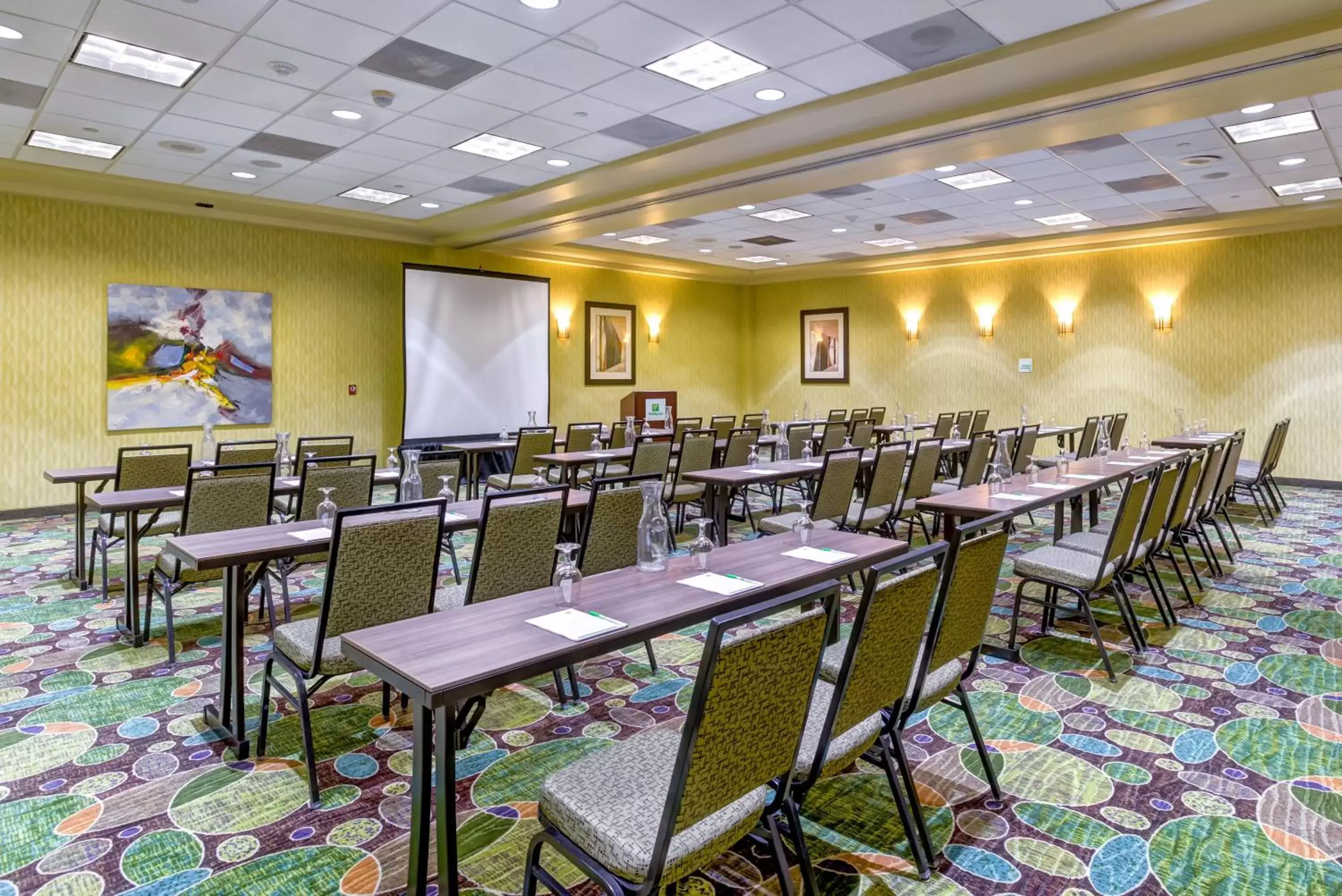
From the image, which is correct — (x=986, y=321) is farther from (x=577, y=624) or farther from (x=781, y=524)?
(x=577, y=624)

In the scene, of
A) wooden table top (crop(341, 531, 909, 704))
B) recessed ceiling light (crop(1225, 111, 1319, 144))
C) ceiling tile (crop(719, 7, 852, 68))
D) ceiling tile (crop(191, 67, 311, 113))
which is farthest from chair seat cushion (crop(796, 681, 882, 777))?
recessed ceiling light (crop(1225, 111, 1319, 144))

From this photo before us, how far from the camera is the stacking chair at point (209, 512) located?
3863 millimetres

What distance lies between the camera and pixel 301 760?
113 inches

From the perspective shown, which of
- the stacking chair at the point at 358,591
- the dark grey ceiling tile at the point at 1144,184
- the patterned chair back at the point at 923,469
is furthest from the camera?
the dark grey ceiling tile at the point at 1144,184

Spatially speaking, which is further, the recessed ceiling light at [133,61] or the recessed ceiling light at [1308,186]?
the recessed ceiling light at [1308,186]

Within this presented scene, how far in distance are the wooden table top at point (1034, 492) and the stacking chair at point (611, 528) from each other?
1683 mm

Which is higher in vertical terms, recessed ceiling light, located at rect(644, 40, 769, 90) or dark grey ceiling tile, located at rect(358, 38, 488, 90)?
recessed ceiling light, located at rect(644, 40, 769, 90)

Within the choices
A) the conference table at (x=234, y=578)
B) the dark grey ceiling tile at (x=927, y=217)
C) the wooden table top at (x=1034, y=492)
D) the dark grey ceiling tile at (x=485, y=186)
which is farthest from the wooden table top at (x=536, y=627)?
the dark grey ceiling tile at (x=927, y=217)

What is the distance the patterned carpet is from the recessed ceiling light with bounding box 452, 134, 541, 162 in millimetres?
4507

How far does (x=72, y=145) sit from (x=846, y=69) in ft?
21.5

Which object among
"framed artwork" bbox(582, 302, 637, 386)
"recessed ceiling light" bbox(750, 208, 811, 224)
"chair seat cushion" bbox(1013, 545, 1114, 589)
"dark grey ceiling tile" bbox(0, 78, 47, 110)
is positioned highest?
"recessed ceiling light" bbox(750, 208, 811, 224)

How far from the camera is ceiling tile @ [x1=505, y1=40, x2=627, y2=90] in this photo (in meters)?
4.92

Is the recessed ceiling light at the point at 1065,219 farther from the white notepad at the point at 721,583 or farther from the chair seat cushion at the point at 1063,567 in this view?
the white notepad at the point at 721,583

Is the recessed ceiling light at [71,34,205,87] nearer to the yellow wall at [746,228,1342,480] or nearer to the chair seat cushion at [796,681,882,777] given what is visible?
the chair seat cushion at [796,681,882,777]
